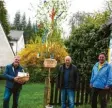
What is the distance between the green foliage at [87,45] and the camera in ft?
62.7

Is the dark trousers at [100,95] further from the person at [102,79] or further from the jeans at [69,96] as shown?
the jeans at [69,96]

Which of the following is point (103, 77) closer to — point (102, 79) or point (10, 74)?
point (102, 79)

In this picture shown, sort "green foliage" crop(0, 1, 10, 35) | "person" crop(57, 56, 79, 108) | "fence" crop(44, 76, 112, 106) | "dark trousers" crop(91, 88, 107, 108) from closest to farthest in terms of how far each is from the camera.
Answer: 1. "dark trousers" crop(91, 88, 107, 108)
2. "person" crop(57, 56, 79, 108)
3. "fence" crop(44, 76, 112, 106)
4. "green foliage" crop(0, 1, 10, 35)

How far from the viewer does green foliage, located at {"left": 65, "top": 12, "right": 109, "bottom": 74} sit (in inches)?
752

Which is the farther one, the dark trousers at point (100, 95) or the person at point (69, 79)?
the person at point (69, 79)

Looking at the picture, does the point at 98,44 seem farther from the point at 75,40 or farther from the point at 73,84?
the point at 73,84

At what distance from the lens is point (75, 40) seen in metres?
21.9

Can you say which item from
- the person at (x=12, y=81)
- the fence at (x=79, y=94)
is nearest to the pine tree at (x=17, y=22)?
the fence at (x=79, y=94)

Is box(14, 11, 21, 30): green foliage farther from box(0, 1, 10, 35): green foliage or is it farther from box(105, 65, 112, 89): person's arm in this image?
box(105, 65, 112, 89): person's arm

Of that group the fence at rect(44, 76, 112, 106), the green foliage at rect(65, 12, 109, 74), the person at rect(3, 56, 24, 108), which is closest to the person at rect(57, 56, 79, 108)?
the fence at rect(44, 76, 112, 106)

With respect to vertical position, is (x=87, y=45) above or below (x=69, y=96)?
above

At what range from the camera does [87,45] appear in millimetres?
20547

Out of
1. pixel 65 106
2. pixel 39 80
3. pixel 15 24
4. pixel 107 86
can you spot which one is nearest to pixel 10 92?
pixel 65 106

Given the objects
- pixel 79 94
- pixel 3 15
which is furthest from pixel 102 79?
pixel 3 15
